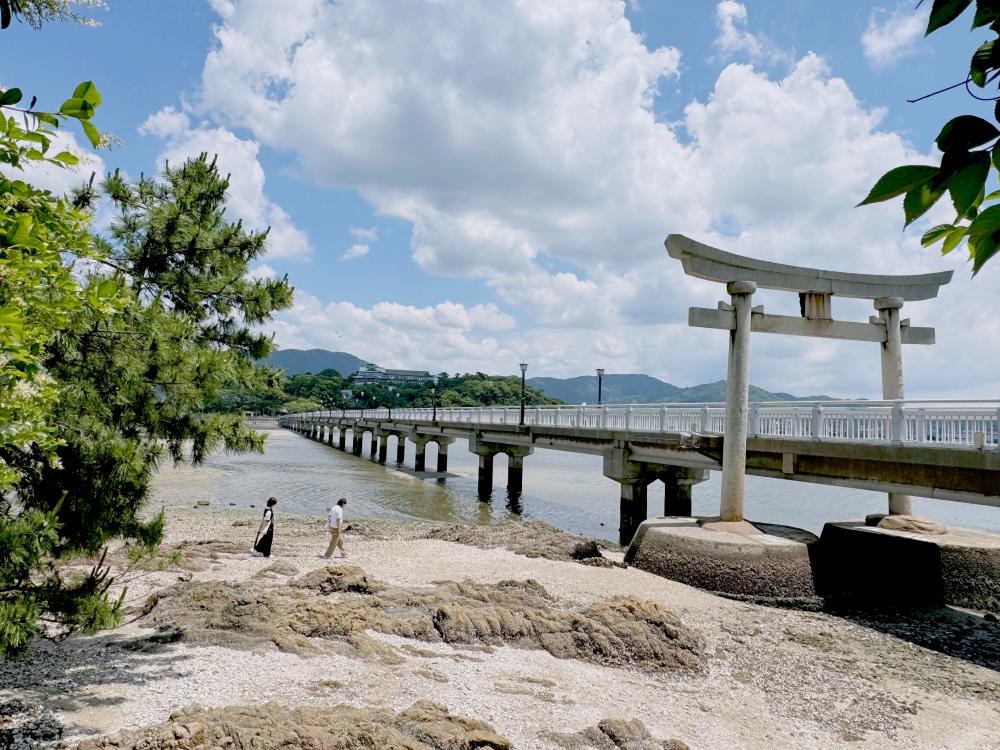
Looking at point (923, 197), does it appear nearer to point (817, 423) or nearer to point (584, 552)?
point (817, 423)

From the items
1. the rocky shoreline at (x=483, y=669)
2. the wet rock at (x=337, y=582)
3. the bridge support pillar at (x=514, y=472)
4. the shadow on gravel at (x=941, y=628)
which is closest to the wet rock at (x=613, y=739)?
the rocky shoreline at (x=483, y=669)

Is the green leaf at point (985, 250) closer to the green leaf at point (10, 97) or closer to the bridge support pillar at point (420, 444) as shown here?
the green leaf at point (10, 97)

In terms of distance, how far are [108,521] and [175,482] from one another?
111 feet

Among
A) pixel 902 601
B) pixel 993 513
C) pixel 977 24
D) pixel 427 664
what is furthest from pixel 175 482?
pixel 993 513

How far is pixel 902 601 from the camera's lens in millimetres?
12898

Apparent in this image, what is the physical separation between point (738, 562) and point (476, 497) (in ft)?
70.2

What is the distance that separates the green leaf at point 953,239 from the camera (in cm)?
134

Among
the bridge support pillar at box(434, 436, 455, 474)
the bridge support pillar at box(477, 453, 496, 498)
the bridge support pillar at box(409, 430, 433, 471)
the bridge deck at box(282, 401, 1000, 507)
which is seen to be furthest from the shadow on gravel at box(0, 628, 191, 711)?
the bridge support pillar at box(409, 430, 433, 471)

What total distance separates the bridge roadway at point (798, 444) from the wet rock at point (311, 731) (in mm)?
9940

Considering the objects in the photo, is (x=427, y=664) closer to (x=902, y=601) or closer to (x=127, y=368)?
(x=127, y=368)

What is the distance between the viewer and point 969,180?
1.05 metres

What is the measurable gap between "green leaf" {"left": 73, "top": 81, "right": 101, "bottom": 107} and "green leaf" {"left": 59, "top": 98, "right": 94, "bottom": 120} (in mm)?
16

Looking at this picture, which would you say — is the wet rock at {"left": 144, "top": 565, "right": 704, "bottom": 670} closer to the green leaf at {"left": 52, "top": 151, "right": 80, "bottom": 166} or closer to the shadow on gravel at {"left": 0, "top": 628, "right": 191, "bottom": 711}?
the shadow on gravel at {"left": 0, "top": 628, "right": 191, "bottom": 711}

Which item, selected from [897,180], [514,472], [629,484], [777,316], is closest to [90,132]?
[897,180]
